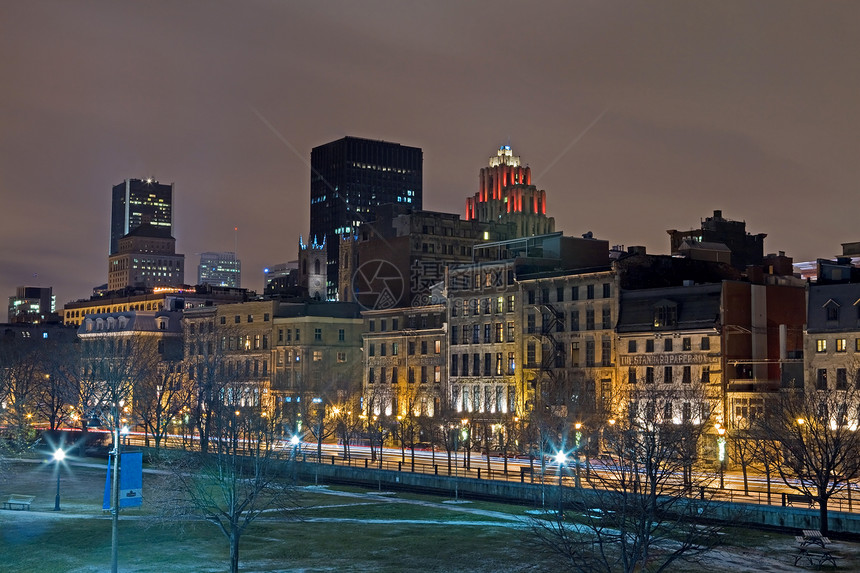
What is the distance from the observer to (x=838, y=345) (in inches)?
3684

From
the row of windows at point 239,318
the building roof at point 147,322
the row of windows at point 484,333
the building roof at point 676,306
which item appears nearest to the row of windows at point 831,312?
the building roof at point 676,306

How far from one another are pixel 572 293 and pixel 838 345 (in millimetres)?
28639

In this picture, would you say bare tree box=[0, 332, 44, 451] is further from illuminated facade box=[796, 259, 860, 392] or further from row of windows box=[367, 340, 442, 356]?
illuminated facade box=[796, 259, 860, 392]

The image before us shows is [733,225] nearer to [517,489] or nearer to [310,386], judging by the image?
[310,386]

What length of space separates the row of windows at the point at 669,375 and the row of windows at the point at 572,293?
25.7 feet

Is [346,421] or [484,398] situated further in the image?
[484,398]

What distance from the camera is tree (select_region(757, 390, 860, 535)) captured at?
209 ft

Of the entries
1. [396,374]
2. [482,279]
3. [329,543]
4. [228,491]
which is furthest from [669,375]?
[228,491]

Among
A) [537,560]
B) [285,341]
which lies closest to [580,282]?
[285,341]

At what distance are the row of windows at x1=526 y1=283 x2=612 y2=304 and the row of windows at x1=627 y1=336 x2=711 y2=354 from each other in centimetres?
548

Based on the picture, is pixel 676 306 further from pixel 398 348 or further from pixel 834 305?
pixel 398 348

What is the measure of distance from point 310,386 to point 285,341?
12.6 meters

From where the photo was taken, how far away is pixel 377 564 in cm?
5603

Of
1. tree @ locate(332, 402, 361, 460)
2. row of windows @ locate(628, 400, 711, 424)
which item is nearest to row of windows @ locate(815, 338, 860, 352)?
row of windows @ locate(628, 400, 711, 424)
